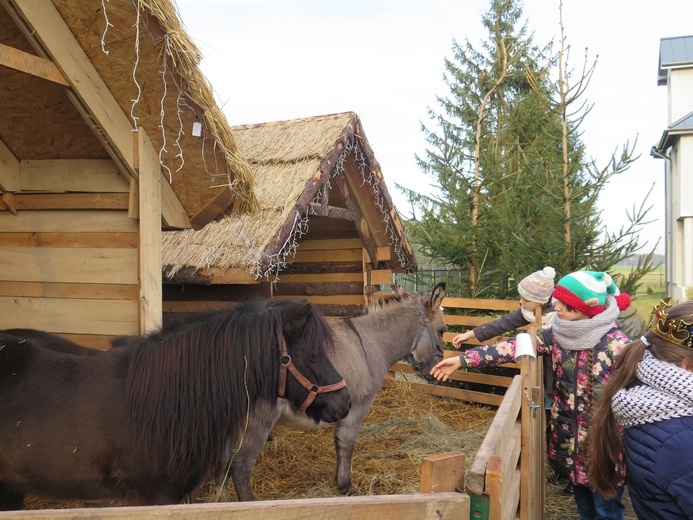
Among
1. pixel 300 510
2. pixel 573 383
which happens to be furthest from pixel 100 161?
pixel 573 383

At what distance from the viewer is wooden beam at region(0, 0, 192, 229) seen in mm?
3168

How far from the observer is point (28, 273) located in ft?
14.1

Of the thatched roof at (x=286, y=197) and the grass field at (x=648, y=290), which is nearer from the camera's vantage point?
the thatched roof at (x=286, y=197)

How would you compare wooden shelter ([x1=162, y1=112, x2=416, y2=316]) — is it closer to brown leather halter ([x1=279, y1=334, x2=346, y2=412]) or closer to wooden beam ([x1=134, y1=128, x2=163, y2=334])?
wooden beam ([x1=134, y1=128, x2=163, y2=334])

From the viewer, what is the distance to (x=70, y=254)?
13.9 ft

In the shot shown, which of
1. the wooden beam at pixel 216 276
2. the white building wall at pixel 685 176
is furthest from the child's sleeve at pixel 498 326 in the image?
the white building wall at pixel 685 176

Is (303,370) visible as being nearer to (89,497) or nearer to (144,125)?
(89,497)

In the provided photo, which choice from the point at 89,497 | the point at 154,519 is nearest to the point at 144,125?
the point at 89,497

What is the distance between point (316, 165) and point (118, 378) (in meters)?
3.73

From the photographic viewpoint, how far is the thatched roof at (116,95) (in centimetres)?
321

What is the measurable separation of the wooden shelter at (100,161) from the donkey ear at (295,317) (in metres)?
1.37

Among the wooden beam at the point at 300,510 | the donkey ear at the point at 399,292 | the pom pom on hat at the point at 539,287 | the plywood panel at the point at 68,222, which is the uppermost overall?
the plywood panel at the point at 68,222

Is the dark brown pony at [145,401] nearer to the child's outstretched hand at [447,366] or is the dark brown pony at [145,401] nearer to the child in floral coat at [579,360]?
the child's outstretched hand at [447,366]

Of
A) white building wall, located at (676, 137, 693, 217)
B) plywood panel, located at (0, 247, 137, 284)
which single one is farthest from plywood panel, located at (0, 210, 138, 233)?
white building wall, located at (676, 137, 693, 217)
